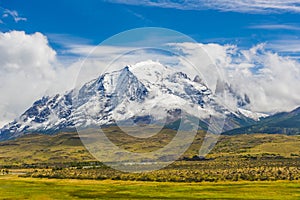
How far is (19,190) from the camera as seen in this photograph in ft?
471

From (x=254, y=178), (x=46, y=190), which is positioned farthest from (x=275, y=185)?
(x=46, y=190)

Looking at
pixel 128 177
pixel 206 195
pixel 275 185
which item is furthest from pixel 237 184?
pixel 128 177

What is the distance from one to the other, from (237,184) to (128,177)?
5055cm

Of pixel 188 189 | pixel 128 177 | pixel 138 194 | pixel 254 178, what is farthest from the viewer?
pixel 128 177

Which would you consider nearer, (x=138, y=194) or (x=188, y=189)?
(x=138, y=194)

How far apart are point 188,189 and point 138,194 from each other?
1798 cm

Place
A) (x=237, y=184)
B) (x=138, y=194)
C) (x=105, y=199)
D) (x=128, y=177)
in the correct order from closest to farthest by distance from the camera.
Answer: (x=105, y=199)
(x=138, y=194)
(x=237, y=184)
(x=128, y=177)

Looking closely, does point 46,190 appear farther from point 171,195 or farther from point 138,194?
point 171,195

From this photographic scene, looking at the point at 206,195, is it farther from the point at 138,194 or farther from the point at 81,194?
the point at 81,194

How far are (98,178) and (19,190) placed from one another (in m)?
47.1

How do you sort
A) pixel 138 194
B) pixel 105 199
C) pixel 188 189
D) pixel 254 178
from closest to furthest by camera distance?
pixel 105 199
pixel 138 194
pixel 188 189
pixel 254 178

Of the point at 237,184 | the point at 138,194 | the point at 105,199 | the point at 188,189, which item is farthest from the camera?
the point at 237,184

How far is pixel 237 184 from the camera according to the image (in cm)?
14888

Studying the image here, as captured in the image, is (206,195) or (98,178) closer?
(206,195)
